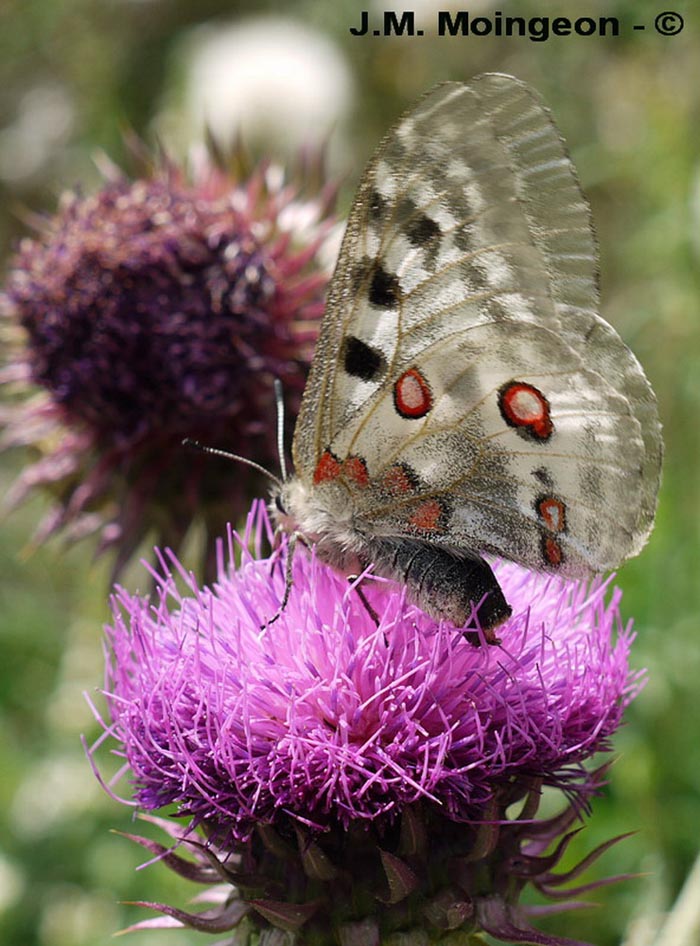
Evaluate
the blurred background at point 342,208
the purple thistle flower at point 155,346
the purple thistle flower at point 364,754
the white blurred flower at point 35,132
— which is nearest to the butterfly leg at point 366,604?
the purple thistle flower at point 364,754

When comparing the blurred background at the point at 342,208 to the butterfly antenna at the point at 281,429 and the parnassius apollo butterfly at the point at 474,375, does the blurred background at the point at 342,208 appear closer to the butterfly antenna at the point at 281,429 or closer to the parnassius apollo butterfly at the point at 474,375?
the parnassius apollo butterfly at the point at 474,375

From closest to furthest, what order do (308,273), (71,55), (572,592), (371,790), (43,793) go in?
(371,790) < (572,592) < (308,273) < (43,793) < (71,55)

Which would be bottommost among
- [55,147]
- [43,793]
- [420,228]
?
[43,793]

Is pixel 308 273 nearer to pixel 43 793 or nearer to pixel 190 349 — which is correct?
pixel 190 349

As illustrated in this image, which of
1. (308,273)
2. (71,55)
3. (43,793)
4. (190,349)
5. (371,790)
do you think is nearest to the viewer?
(371,790)

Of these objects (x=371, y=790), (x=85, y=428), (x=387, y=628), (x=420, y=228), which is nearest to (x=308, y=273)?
(x=85, y=428)

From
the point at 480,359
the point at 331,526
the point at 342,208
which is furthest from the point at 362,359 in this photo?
the point at 342,208

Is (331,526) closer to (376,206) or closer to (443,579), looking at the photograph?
(443,579)
